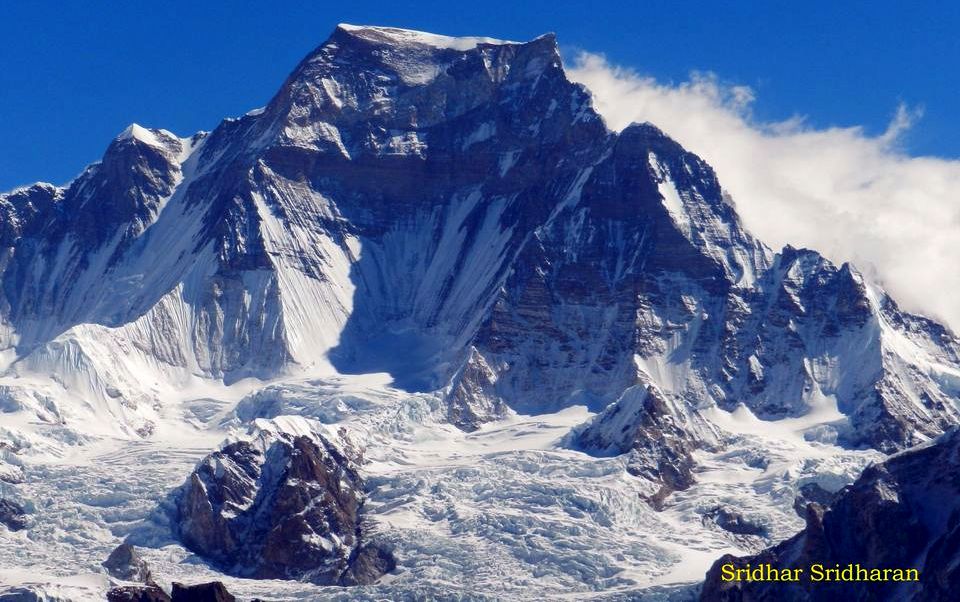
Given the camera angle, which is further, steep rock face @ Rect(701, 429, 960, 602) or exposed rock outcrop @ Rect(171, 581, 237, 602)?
exposed rock outcrop @ Rect(171, 581, 237, 602)

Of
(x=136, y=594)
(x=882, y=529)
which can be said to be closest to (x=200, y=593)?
(x=136, y=594)

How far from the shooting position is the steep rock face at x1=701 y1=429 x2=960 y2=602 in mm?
178875

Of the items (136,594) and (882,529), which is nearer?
(882,529)

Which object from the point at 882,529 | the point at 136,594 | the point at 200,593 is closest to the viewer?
the point at 882,529

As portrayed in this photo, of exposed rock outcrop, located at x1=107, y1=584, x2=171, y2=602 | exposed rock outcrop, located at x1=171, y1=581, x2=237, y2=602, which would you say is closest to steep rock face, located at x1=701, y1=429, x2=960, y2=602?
exposed rock outcrop, located at x1=171, y1=581, x2=237, y2=602

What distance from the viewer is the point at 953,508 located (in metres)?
179

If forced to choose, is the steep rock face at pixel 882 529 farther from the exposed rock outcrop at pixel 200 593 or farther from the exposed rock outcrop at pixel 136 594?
the exposed rock outcrop at pixel 136 594

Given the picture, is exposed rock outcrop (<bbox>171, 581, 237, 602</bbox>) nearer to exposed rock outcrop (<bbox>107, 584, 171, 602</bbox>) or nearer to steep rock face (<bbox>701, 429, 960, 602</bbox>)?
exposed rock outcrop (<bbox>107, 584, 171, 602</bbox>)

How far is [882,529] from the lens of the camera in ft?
595

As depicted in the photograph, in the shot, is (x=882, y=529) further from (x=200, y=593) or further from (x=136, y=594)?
(x=136, y=594)

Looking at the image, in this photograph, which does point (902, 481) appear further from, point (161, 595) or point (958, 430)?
point (161, 595)

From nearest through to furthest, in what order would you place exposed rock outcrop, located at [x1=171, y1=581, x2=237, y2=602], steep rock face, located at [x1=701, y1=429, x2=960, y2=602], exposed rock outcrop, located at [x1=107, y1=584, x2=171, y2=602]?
steep rock face, located at [x1=701, y1=429, x2=960, y2=602] < exposed rock outcrop, located at [x1=107, y1=584, x2=171, y2=602] < exposed rock outcrop, located at [x1=171, y1=581, x2=237, y2=602]

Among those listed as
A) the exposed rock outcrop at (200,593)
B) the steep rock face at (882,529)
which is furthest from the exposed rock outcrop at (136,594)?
the steep rock face at (882,529)

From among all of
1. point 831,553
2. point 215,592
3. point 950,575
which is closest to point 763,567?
point 831,553
